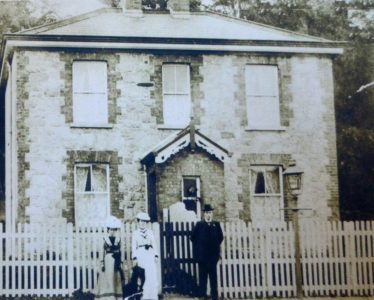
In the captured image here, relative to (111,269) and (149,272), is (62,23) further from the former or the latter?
(149,272)

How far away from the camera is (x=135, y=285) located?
7.51 meters

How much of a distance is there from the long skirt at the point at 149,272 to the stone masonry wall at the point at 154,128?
0.59 m

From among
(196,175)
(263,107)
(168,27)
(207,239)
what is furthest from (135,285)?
(168,27)

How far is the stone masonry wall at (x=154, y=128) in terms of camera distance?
7.89m

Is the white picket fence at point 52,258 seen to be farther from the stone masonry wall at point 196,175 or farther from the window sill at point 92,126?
the window sill at point 92,126

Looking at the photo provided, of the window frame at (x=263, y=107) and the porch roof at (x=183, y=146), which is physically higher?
the window frame at (x=263, y=107)

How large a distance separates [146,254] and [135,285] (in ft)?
1.15

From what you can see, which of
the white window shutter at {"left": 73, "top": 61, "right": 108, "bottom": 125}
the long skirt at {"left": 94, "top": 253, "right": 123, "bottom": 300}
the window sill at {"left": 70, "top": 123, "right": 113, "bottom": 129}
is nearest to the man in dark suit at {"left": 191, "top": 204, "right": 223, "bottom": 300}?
the long skirt at {"left": 94, "top": 253, "right": 123, "bottom": 300}

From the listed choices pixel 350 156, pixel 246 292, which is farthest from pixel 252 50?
pixel 246 292

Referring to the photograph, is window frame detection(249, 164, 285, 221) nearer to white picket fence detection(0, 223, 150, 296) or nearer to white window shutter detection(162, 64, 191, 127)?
white window shutter detection(162, 64, 191, 127)

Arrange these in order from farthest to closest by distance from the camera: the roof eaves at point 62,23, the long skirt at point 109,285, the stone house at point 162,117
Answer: the stone house at point 162,117, the roof eaves at point 62,23, the long skirt at point 109,285

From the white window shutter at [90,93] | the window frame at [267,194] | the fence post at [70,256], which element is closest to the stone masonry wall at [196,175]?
the window frame at [267,194]

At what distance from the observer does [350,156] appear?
830 cm

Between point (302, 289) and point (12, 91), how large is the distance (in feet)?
12.4
